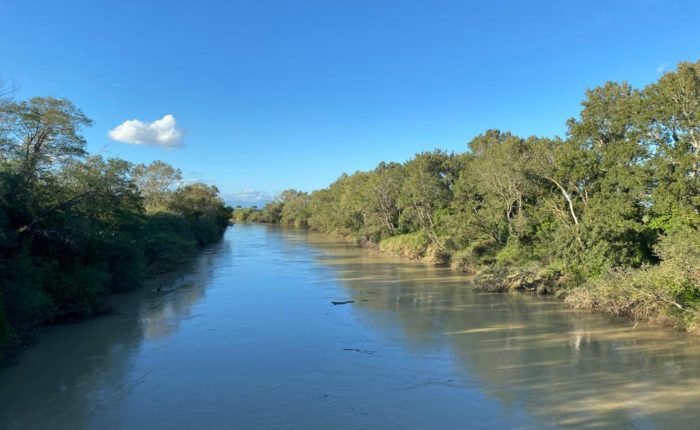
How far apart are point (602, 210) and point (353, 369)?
14431 millimetres

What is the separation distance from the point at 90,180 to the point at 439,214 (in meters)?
26.9

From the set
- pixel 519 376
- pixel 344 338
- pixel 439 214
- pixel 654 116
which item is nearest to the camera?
pixel 519 376

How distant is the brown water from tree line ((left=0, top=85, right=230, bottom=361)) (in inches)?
50.1

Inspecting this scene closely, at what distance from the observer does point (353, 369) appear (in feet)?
43.1

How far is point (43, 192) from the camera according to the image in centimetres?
1762

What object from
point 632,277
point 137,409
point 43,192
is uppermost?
point 43,192

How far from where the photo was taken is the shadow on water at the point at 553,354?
10.5m

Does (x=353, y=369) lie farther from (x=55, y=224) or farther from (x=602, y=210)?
(x=602, y=210)

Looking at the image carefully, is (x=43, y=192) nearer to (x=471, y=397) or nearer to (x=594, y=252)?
(x=471, y=397)

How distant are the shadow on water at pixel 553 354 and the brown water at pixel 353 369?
0.19ft

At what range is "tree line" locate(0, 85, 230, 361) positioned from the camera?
14.7 meters

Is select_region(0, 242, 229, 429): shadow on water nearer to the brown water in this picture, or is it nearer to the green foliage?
the brown water

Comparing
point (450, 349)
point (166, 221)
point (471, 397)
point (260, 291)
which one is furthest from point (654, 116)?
point (166, 221)

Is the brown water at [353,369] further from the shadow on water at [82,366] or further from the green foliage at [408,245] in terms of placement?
the green foliage at [408,245]
